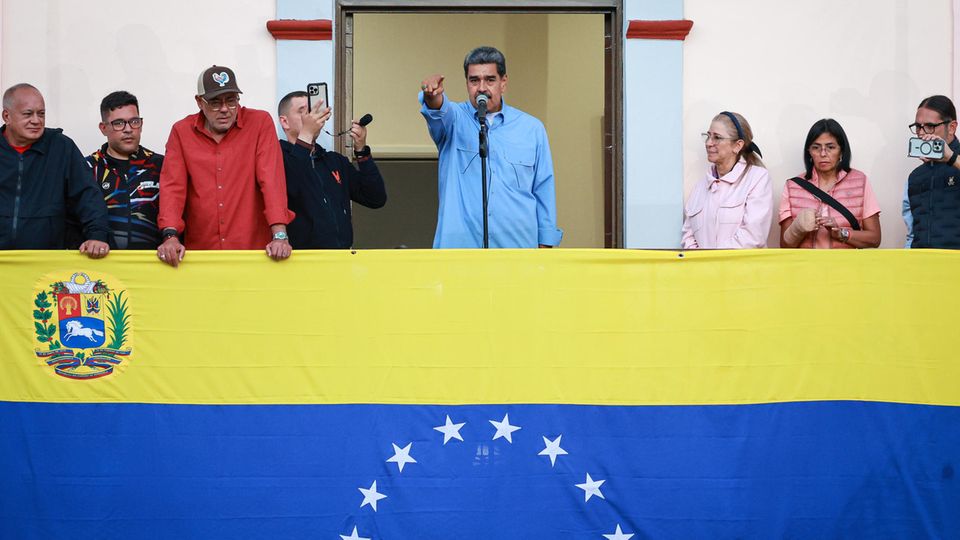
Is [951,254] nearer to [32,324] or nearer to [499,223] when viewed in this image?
[499,223]

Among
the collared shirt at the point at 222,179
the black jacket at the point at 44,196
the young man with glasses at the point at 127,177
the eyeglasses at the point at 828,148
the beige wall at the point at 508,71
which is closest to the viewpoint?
the black jacket at the point at 44,196

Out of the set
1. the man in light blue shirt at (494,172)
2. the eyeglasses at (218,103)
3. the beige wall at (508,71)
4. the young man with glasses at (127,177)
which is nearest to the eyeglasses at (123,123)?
the young man with glasses at (127,177)

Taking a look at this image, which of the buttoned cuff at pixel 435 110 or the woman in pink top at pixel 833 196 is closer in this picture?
the buttoned cuff at pixel 435 110

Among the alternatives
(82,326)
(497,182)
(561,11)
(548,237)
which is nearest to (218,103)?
(82,326)

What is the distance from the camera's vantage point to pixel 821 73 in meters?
6.35

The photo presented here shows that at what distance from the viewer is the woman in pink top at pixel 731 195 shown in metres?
5.73

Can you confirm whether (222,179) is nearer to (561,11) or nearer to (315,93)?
(315,93)

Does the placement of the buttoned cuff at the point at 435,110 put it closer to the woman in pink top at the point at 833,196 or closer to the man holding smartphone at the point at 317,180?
the man holding smartphone at the point at 317,180

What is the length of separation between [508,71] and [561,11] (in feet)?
10.8

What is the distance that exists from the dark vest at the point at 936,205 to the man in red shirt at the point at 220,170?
3.13 m

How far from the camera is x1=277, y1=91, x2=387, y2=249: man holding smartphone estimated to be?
5281 mm

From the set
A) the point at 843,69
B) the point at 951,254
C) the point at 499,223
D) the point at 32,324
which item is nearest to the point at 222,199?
the point at 32,324

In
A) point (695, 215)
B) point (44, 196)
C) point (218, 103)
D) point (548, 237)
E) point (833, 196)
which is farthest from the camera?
point (695, 215)

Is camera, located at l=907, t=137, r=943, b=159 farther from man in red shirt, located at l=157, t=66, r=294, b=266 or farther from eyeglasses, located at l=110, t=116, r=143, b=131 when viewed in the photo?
eyeglasses, located at l=110, t=116, r=143, b=131
